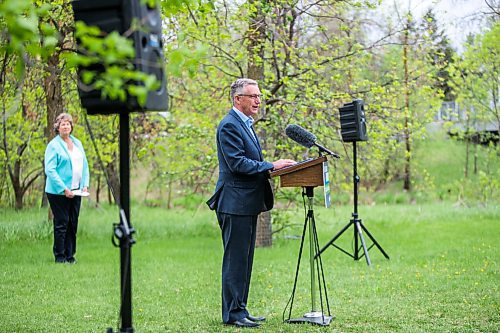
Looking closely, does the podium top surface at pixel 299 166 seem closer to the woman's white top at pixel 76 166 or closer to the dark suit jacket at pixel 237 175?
the dark suit jacket at pixel 237 175

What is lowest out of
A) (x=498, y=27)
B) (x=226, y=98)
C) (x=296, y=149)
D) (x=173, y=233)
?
(x=173, y=233)

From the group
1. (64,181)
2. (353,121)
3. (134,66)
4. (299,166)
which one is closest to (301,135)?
(299,166)

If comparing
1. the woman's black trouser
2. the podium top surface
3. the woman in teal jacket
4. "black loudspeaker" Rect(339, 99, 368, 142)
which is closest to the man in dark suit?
the podium top surface

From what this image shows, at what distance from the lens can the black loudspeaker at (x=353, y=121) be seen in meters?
10.2

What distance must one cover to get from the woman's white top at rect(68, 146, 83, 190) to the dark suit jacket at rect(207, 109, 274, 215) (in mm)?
3992

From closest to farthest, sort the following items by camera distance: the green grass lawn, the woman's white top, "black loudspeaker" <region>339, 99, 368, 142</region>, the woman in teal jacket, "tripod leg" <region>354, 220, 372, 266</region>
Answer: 1. the green grass lawn
2. the woman in teal jacket
3. the woman's white top
4. "tripod leg" <region>354, 220, 372, 266</region>
5. "black loudspeaker" <region>339, 99, 368, 142</region>

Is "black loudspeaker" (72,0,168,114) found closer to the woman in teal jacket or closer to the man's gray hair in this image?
the man's gray hair

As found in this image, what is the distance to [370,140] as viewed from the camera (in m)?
11.9

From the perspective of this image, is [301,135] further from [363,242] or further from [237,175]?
[363,242]

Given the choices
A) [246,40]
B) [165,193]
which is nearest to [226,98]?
[246,40]

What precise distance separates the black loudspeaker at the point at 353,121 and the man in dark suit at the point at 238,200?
Result: 4346mm

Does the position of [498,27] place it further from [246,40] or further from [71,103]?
[71,103]

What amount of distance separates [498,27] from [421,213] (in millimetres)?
5711

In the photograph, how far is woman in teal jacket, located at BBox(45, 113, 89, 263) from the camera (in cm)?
946
